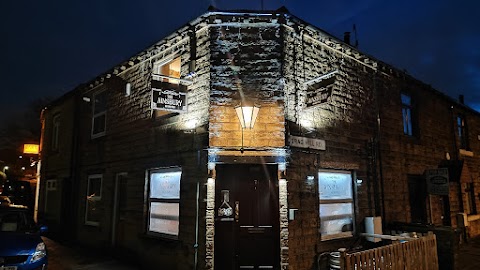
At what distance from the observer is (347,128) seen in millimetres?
8844

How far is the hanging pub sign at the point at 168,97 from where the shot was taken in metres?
7.21

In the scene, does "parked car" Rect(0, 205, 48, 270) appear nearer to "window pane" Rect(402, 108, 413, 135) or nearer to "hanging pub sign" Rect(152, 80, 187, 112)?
"hanging pub sign" Rect(152, 80, 187, 112)

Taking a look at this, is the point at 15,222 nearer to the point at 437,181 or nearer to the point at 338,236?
the point at 338,236

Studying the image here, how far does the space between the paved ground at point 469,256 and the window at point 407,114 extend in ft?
13.9

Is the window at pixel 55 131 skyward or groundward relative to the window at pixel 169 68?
groundward

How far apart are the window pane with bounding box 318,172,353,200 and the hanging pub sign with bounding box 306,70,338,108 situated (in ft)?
6.45

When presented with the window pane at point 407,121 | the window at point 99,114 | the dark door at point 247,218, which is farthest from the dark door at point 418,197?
the window at point 99,114

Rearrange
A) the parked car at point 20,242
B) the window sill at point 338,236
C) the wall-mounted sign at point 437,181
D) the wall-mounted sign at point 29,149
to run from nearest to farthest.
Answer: the parked car at point 20,242, the window sill at point 338,236, the wall-mounted sign at point 437,181, the wall-mounted sign at point 29,149

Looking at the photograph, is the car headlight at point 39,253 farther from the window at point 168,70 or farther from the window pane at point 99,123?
the window pane at point 99,123

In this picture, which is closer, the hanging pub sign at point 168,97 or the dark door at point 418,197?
the hanging pub sign at point 168,97

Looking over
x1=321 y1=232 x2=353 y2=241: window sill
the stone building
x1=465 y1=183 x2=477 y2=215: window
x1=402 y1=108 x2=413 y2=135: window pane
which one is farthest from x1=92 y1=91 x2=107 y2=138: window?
x1=465 y1=183 x2=477 y2=215: window

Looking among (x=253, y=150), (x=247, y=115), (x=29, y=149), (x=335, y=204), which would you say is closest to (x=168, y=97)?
(x=247, y=115)

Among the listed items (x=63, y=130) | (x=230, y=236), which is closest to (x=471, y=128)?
(x=230, y=236)

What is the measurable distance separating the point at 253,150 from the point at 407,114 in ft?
24.1
